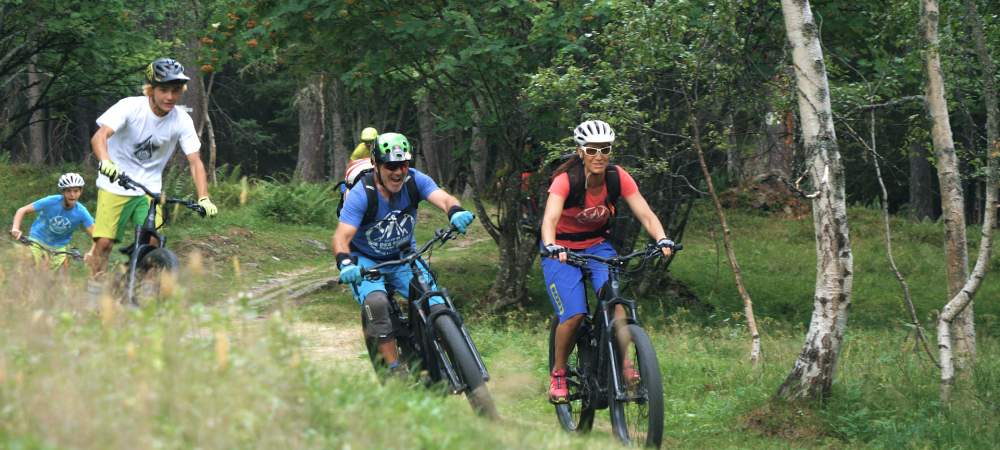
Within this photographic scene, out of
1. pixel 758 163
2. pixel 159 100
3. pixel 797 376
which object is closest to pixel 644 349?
pixel 797 376

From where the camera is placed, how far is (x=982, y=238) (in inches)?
414

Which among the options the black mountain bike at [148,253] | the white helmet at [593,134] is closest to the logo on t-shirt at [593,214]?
the white helmet at [593,134]

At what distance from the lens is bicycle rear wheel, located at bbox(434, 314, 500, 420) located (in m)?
7.50

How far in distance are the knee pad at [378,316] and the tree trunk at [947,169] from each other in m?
5.46

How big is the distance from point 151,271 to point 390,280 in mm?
1600

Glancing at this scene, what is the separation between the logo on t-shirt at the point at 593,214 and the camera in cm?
863

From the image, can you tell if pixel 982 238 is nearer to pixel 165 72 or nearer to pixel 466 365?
pixel 466 365

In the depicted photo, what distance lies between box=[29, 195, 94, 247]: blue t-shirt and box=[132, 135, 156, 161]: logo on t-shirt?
169 inches

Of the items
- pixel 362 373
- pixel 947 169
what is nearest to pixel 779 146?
pixel 947 169

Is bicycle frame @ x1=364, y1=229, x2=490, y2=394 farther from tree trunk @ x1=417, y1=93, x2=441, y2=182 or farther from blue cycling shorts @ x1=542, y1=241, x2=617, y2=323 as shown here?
tree trunk @ x1=417, y1=93, x2=441, y2=182

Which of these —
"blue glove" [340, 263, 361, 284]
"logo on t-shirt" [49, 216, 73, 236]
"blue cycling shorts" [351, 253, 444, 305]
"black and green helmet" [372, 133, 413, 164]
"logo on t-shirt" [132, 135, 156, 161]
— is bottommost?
"blue cycling shorts" [351, 253, 444, 305]

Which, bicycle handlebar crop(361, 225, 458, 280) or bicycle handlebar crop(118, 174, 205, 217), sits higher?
bicycle handlebar crop(118, 174, 205, 217)

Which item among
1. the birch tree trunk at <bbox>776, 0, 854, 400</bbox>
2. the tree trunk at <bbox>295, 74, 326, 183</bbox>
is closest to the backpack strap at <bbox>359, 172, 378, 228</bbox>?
the birch tree trunk at <bbox>776, 0, 854, 400</bbox>

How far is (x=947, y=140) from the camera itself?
11.3m
